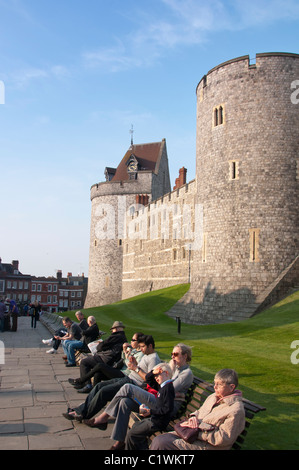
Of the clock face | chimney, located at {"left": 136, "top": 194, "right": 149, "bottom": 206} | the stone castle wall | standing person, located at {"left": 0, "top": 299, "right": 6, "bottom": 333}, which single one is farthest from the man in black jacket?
the clock face

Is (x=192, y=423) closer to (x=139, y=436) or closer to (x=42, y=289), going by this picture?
(x=139, y=436)

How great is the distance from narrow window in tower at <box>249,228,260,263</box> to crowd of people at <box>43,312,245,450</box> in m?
12.4

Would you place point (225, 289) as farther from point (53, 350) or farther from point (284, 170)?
point (53, 350)

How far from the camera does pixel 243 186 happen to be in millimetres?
20234

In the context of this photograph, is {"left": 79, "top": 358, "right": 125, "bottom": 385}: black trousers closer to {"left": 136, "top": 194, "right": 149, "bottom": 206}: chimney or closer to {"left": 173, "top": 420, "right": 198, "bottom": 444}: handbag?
{"left": 173, "top": 420, "right": 198, "bottom": 444}: handbag

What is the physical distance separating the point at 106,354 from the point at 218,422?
4161 millimetres

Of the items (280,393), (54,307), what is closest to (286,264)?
(280,393)

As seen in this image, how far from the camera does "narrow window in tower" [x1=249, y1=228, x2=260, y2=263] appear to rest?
1964 cm

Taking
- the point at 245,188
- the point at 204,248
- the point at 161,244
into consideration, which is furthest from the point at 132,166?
the point at 245,188

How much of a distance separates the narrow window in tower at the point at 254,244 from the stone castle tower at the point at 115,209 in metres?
29.2

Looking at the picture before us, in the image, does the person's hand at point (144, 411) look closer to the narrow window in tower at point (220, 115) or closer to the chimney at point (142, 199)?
the narrow window in tower at point (220, 115)

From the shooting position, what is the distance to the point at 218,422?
4293mm

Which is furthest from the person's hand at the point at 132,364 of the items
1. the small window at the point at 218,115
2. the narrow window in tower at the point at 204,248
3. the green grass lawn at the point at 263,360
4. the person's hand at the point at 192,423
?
the small window at the point at 218,115
